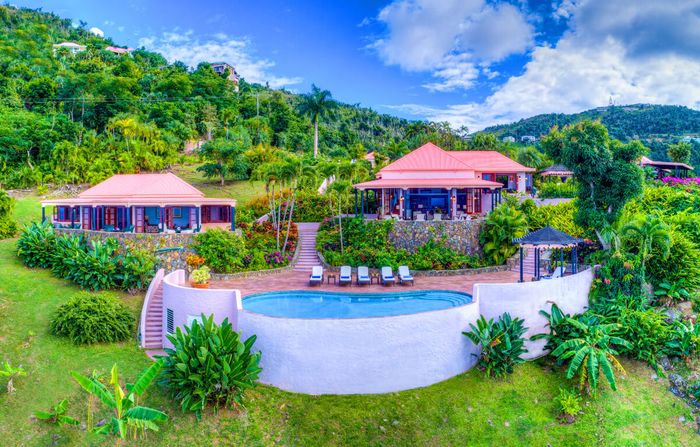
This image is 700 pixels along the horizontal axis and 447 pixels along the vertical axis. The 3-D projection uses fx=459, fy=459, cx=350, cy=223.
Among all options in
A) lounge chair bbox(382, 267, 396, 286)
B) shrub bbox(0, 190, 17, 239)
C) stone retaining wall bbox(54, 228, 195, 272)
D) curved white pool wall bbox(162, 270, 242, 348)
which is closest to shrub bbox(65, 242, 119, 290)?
stone retaining wall bbox(54, 228, 195, 272)

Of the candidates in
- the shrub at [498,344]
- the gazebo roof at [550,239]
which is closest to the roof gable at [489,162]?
the gazebo roof at [550,239]

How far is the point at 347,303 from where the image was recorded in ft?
57.2

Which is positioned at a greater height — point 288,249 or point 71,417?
point 288,249

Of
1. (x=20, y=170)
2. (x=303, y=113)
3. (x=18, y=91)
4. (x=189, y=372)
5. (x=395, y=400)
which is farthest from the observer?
(x=18, y=91)

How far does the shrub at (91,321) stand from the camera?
16438 mm

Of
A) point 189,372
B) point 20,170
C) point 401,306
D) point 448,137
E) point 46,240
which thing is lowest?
point 189,372


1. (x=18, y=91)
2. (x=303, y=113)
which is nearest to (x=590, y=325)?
(x=303, y=113)

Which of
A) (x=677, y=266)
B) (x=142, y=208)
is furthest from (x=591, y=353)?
(x=142, y=208)

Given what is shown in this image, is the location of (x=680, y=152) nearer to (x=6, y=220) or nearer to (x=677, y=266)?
(x=677, y=266)

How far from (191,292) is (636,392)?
15.3 m

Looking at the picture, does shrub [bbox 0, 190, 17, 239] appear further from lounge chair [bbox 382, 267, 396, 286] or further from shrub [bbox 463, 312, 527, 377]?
shrub [bbox 463, 312, 527, 377]

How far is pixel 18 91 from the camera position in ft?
165

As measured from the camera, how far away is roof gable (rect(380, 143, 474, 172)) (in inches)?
1136

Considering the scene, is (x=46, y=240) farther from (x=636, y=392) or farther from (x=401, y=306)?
(x=636, y=392)
